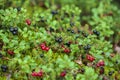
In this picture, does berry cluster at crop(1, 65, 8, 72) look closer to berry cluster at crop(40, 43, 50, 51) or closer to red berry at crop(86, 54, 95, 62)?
berry cluster at crop(40, 43, 50, 51)

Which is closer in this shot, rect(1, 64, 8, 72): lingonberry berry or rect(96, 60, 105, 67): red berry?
rect(1, 64, 8, 72): lingonberry berry

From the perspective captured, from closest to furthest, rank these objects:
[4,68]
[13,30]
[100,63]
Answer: [4,68]
[13,30]
[100,63]

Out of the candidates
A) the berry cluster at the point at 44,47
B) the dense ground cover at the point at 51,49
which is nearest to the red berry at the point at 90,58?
the dense ground cover at the point at 51,49

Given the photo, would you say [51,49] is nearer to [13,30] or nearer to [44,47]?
[44,47]

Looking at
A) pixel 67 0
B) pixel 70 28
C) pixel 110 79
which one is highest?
pixel 67 0

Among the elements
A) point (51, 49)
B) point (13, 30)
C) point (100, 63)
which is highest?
point (13, 30)

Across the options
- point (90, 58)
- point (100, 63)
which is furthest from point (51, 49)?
point (100, 63)

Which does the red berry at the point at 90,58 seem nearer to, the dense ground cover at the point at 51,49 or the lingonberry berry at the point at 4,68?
the dense ground cover at the point at 51,49

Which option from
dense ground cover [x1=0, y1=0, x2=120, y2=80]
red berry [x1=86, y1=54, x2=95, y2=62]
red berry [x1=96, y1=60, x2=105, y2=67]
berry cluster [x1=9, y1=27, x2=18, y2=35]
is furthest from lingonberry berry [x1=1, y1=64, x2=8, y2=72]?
red berry [x1=96, y1=60, x2=105, y2=67]

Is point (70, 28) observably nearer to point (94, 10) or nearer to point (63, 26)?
point (63, 26)

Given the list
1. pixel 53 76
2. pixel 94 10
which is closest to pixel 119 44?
pixel 94 10

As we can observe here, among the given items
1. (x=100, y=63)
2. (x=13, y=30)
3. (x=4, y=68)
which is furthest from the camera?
(x=100, y=63)

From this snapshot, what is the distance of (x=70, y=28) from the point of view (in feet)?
12.5

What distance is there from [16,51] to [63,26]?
1011 millimetres
